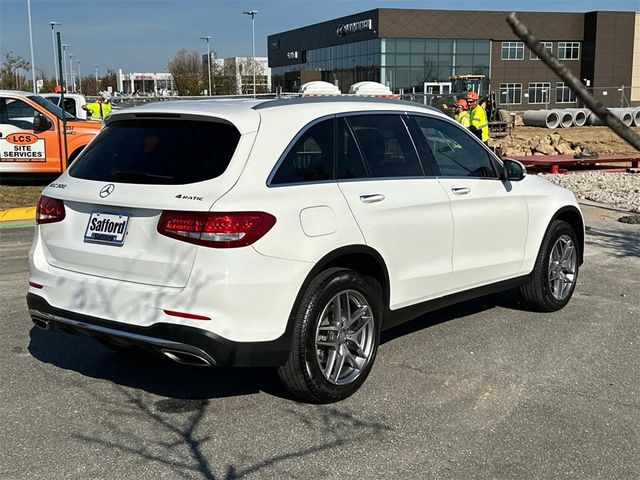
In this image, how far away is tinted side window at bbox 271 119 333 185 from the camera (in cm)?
407

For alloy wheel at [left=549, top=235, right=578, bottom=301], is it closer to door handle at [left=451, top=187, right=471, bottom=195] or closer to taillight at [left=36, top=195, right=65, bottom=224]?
door handle at [left=451, top=187, right=471, bottom=195]

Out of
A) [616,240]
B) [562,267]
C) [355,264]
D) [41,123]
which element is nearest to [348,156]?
[355,264]

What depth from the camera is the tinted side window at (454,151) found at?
17.0 feet

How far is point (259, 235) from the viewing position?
374 centimetres

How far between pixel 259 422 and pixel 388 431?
722 millimetres

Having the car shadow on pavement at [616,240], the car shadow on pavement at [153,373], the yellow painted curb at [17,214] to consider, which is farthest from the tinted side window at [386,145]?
the yellow painted curb at [17,214]

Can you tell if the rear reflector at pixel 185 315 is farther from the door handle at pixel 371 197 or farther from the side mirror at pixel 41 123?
the side mirror at pixel 41 123

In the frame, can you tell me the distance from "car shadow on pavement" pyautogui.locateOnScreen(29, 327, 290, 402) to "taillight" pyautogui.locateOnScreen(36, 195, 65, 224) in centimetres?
97

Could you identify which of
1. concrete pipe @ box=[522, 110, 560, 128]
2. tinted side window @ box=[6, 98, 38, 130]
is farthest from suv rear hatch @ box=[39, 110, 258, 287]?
concrete pipe @ box=[522, 110, 560, 128]

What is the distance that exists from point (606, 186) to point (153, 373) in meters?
13.1

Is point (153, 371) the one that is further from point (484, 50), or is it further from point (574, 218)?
point (484, 50)

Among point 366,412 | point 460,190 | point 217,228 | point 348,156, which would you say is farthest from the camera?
point 460,190

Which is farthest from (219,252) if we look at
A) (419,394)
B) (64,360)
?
(64,360)

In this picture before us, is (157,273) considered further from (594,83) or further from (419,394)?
(594,83)
